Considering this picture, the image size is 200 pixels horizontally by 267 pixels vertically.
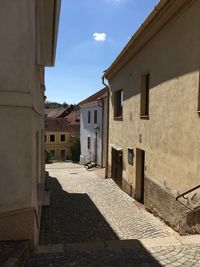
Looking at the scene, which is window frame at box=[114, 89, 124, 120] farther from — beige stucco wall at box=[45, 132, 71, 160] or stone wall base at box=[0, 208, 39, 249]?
beige stucco wall at box=[45, 132, 71, 160]

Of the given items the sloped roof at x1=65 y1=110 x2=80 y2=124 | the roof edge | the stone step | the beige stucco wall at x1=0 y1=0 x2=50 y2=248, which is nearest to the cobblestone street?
the stone step

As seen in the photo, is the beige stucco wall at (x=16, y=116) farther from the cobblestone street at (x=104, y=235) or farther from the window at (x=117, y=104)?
the window at (x=117, y=104)

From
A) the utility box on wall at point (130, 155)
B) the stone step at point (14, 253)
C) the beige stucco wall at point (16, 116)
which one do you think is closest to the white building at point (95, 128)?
the utility box on wall at point (130, 155)

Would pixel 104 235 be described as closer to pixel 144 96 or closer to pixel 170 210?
pixel 170 210

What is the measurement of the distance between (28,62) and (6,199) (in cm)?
204

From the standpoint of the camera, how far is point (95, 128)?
24578mm

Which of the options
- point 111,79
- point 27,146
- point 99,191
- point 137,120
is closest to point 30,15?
point 27,146

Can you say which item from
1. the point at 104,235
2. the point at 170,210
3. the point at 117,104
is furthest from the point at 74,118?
the point at 104,235

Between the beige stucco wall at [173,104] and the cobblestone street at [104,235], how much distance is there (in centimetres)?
130

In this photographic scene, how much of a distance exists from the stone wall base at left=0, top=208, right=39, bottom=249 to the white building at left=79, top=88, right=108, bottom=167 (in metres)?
15.9

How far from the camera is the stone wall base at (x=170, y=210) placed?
643 cm

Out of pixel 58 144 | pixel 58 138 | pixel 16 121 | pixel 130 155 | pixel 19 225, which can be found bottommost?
pixel 58 144

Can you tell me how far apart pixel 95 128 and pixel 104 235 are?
689 inches

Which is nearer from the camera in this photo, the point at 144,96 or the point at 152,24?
the point at 152,24
